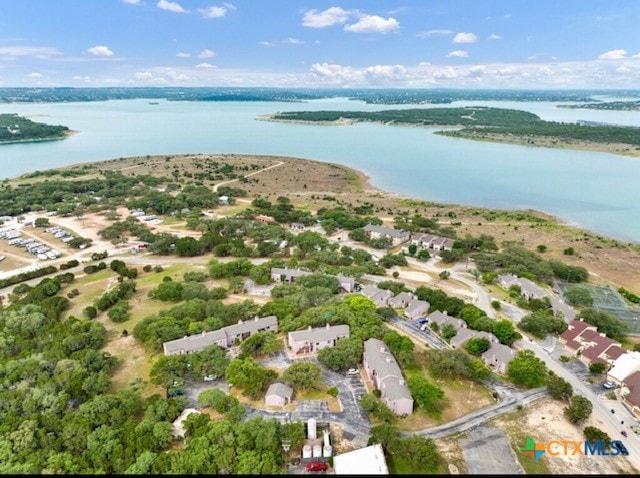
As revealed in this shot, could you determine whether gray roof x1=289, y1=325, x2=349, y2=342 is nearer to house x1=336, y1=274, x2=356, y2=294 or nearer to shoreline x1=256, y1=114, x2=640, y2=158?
house x1=336, y1=274, x2=356, y2=294

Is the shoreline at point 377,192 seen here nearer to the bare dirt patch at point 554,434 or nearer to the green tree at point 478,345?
the green tree at point 478,345

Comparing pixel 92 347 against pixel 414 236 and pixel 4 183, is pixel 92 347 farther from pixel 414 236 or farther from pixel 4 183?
pixel 4 183

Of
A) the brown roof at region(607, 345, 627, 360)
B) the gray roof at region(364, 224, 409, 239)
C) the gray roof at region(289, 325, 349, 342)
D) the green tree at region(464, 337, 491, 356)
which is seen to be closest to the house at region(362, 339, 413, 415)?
the gray roof at region(289, 325, 349, 342)

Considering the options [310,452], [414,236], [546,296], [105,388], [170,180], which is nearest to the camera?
[310,452]

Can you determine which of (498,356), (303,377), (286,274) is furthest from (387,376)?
(286,274)

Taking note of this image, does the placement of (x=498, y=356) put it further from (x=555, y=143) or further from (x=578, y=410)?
(x=555, y=143)

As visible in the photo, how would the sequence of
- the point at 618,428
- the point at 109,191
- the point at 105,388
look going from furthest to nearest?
the point at 109,191, the point at 105,388, the point at 618,428

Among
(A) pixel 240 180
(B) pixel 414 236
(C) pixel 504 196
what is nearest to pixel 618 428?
(B) pixel 414 236

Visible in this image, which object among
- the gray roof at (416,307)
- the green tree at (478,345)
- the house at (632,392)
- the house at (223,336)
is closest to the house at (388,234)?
the gray roof at (416,307)
